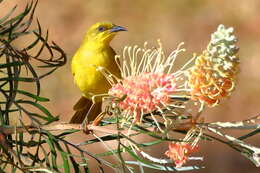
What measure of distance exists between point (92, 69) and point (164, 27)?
4578mm

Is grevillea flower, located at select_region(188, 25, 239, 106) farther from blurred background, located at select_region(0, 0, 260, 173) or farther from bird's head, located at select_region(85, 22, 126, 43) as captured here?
blurred background, located at select_region(0, 0, 260, 173)

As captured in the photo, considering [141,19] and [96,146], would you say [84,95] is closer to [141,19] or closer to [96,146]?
[96,146]

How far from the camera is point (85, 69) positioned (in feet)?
10.8

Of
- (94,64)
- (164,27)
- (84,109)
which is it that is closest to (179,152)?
(84,109)

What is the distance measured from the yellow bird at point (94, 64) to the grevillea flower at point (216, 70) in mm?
1539

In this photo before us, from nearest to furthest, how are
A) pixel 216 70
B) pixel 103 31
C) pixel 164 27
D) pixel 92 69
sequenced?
pixel 216 70
pixel 92 69
pixel 103 31
pixel 164 27

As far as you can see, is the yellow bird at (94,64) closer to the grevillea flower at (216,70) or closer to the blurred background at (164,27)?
the grevillea flower at (216,70)

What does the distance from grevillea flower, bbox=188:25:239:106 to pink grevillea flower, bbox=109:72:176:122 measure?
0.26ft

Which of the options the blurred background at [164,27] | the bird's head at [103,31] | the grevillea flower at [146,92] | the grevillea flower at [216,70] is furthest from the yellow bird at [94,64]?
the blurred background at [164,27]

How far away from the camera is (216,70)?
1267 millimetres

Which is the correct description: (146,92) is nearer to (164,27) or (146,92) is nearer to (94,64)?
(94,64)

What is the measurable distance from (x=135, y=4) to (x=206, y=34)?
1.12 meters

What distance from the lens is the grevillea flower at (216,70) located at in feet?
4.07

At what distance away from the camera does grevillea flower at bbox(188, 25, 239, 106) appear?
48.8 inches
